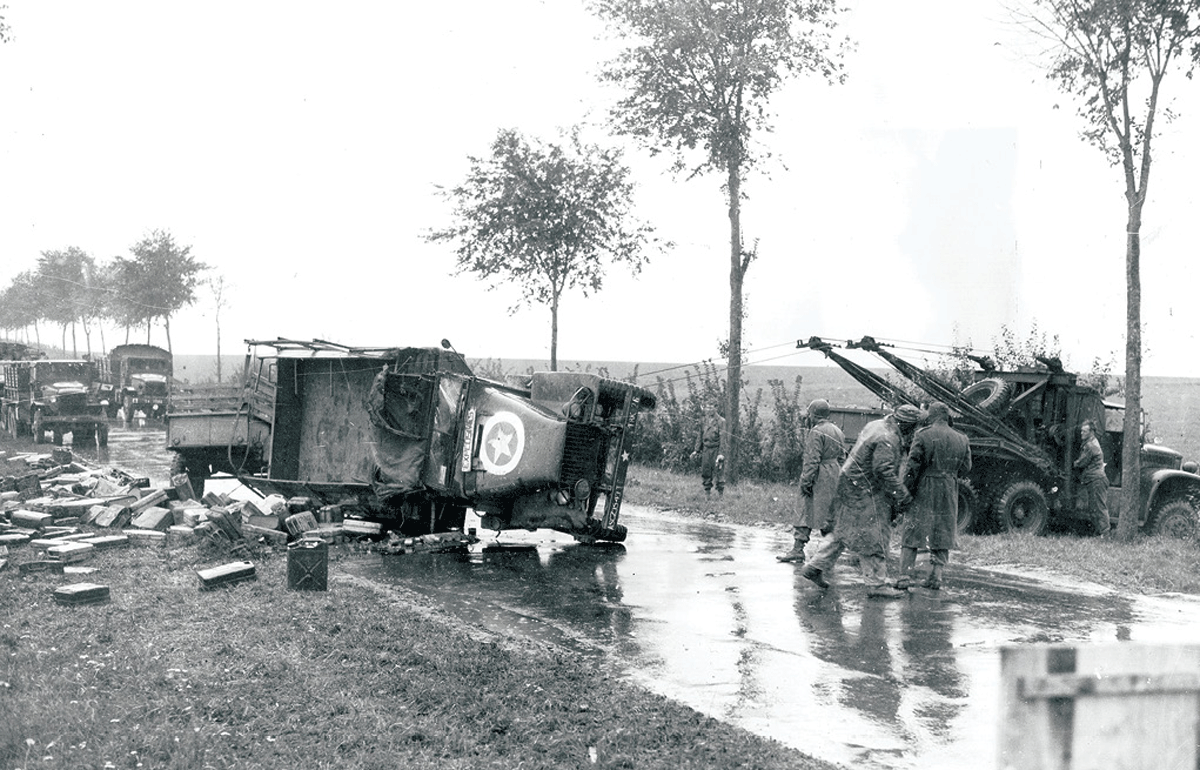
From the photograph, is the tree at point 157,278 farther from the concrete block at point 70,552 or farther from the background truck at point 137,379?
the concrete block at point 70,552

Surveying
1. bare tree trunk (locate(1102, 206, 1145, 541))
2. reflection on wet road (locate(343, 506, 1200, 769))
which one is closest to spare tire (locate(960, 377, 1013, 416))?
bare tree trunk (locate(1102, 206, 1145, 541))

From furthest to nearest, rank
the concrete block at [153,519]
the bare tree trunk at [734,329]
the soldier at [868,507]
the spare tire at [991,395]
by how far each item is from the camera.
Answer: the bare tree trunk at [734,329] < the spare tire at [991,395] < the concrete block at [153,519] < the soldier at [868,507]

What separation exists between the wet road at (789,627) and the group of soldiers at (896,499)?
1.00 feet

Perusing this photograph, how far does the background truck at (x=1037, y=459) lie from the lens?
1484 centimetres

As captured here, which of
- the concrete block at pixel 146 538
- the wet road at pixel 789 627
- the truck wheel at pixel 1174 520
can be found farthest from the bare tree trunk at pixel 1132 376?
the concrete block at pixel 146 538

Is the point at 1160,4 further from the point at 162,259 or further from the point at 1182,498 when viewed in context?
the point at 162,259

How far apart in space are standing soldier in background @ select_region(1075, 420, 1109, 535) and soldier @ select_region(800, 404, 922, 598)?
6.20 m

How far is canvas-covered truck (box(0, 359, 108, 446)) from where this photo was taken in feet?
86.9

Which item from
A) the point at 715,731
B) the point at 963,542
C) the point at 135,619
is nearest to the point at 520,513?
the point at 135,619

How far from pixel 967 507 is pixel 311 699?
11333 millimetres

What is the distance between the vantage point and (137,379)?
121 ft

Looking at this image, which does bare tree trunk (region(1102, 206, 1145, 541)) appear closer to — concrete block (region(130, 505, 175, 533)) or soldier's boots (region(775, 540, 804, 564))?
soldier's boots (region(775, 540, 804, 564))

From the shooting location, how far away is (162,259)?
47.1m

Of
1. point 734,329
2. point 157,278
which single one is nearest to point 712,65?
point 734,329
